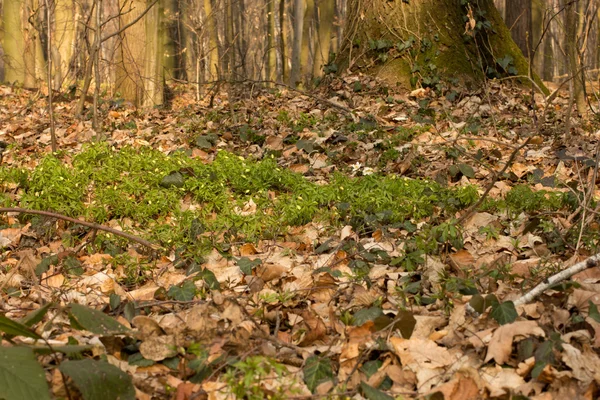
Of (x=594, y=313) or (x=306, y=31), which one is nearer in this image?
(x=594, y=313)

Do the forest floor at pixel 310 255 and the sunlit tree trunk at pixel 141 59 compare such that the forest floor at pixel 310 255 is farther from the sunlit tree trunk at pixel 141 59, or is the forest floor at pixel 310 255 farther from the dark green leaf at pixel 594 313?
the sunlit tree trunk at pixel 141 59

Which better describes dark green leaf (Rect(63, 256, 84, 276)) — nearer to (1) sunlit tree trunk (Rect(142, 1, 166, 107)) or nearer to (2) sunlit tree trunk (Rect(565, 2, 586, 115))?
(2) sunlit tree trunk (Rect(565, 2, 586, 115))

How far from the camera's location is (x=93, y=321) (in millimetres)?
2230

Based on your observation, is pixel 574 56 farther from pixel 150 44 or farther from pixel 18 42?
pixel 18 42

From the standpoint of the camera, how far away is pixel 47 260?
3.83 meters

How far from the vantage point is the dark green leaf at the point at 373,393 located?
2.12 meters

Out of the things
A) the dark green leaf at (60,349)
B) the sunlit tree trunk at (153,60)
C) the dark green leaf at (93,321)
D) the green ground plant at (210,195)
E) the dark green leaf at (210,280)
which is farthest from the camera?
the sunlit tree trunk at (153,60)

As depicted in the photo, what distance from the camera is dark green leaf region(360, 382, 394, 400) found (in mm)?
2125

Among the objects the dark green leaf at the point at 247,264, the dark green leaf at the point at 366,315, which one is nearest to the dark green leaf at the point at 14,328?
the dark green leaf at the point at 366,315

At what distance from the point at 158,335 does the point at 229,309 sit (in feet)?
1.00

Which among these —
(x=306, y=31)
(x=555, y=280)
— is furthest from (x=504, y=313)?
(x=306, y=31)

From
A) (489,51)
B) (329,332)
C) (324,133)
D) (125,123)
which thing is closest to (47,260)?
(329,332)

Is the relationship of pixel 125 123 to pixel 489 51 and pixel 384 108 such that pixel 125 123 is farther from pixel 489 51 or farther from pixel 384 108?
pixel 489 51

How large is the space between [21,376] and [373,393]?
1.14 meters
